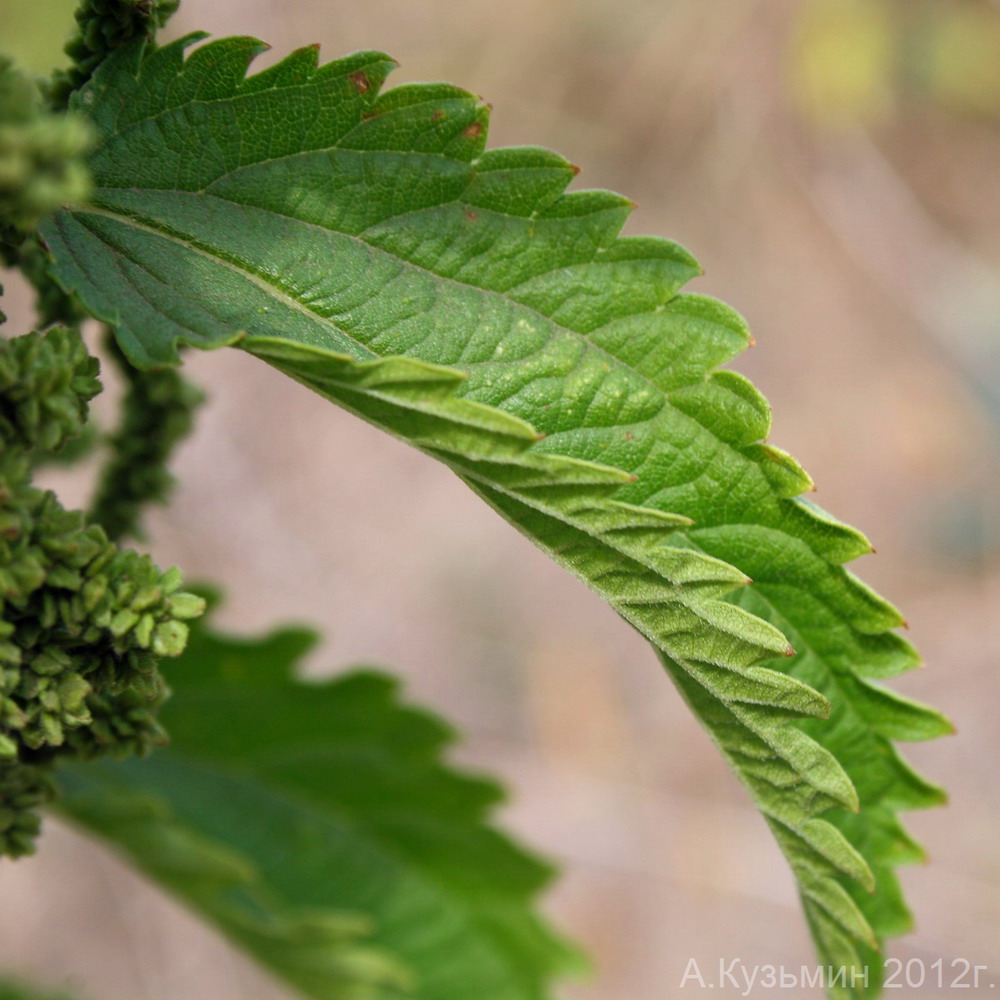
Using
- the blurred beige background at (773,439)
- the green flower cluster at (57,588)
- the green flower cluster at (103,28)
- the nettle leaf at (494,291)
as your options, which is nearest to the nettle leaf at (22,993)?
the green flower cluster at (57,588)

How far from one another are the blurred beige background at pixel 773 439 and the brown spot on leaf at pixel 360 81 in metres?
5.41

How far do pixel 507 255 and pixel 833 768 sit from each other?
2.49ft

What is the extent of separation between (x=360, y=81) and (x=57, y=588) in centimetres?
72

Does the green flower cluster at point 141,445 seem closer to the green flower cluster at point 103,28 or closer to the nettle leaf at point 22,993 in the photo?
the green flower cluster at point 103,28

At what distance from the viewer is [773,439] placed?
7.40 metres

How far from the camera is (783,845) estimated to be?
1.42 metres

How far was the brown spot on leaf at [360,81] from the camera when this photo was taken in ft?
4.39

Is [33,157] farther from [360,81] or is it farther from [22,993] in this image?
[22,993]

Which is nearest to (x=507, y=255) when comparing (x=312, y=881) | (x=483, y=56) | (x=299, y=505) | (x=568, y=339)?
(x=568, y=339)

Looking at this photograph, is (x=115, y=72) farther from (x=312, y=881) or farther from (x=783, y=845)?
(x=312, y=881)

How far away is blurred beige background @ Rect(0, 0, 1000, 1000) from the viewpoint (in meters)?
6.17

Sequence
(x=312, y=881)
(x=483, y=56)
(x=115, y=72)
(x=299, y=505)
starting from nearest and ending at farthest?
1. (x=115, y=72)
2. (x=312, y=881)
3. (x=299, y=505)
4. (x=483, y=56)

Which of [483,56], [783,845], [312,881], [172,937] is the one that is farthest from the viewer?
[483,56]

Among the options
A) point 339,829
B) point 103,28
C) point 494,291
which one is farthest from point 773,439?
point 103,28
